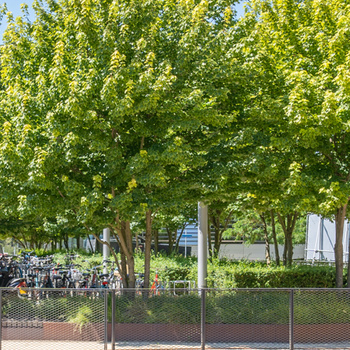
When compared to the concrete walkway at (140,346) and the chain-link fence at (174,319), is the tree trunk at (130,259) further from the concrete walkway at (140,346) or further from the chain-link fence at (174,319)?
the concrete walkway at (140,346)

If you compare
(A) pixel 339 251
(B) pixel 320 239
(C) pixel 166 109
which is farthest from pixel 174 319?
(B) pixel 320 239

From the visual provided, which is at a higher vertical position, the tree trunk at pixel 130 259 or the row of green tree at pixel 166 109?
the row of green tree at pixel 166 109

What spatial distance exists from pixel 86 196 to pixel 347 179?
21.8 feet

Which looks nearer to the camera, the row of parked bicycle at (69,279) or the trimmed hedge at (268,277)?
the trimmed hedge at (268,277)

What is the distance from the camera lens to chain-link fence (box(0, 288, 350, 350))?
35.8ft

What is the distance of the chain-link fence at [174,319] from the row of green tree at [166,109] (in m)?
1.94

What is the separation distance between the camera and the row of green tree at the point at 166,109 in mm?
11289

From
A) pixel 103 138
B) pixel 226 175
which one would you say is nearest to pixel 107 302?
pixel 103 138

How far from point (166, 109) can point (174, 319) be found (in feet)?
15.8

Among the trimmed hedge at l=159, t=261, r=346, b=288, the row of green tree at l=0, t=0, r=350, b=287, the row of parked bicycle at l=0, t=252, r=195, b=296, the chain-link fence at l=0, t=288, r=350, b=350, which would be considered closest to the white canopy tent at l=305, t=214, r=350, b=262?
the trimmed hedge at l=159, t=261, r=346, b=288

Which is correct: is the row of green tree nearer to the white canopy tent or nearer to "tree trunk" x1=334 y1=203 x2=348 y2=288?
"tree trunk" x1=334 y1=203 x2=348 y2=288

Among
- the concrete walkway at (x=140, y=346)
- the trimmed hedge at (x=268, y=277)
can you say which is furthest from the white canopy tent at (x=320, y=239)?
the concrete walkway at (x=140, y=346)

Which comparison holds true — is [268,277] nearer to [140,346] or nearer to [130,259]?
[130,259]

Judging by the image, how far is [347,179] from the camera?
12.9m
